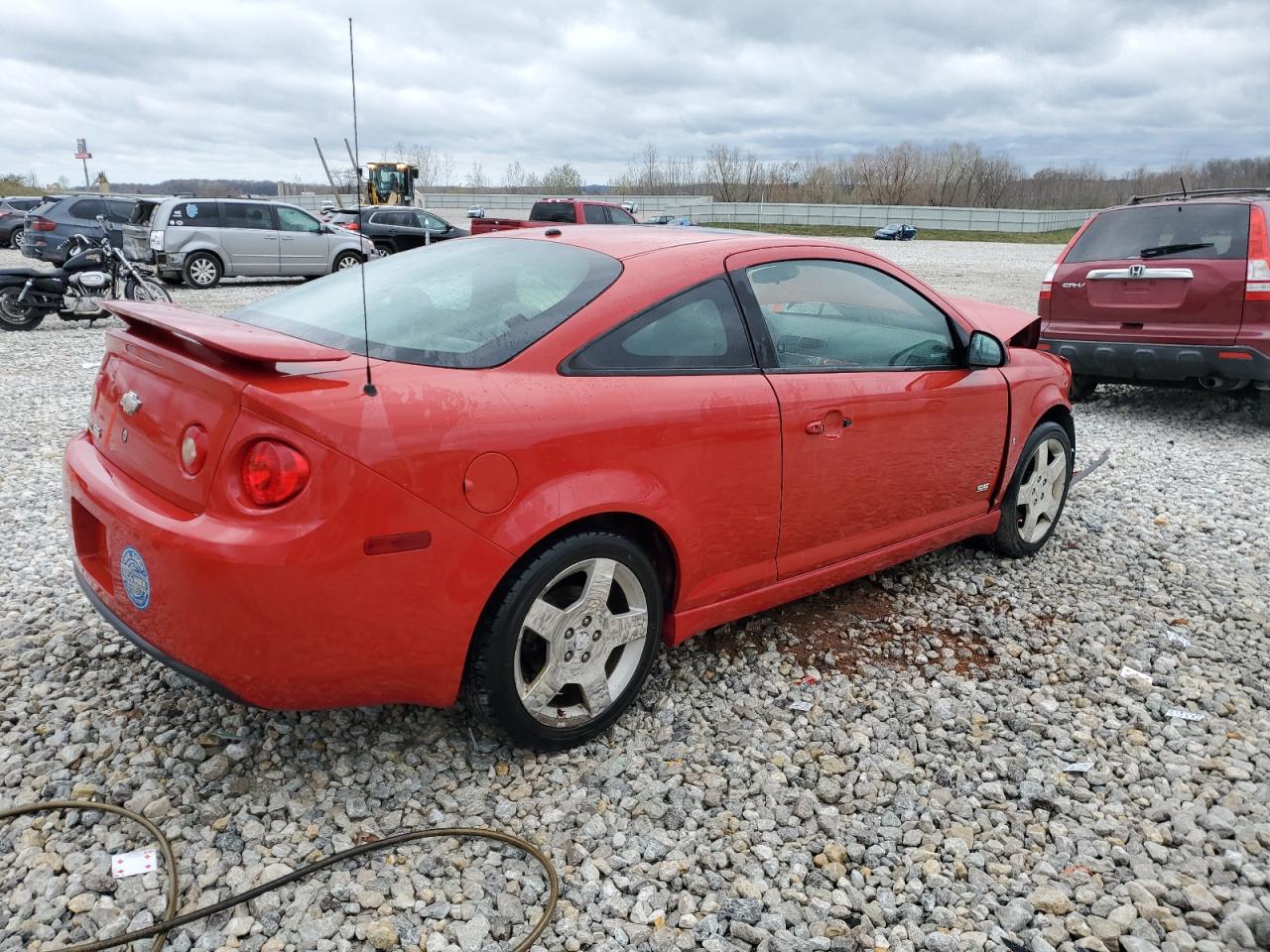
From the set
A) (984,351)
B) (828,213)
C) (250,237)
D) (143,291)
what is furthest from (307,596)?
(828,213)

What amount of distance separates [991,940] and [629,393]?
169cm

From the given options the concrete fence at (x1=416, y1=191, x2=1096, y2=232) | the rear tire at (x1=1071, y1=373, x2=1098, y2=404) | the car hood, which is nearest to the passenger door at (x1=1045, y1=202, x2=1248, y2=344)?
the rear tire at (x1=1071, y1=373, x2=1098, y2=404)

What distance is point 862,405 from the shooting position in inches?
132

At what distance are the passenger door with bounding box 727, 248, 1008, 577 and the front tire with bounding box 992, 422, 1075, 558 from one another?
34 centimetres

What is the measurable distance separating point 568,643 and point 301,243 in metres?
16.8

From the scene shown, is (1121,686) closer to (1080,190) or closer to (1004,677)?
(1004,677)

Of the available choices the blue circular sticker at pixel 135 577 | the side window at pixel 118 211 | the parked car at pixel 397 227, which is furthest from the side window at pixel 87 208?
→ the blue circular sticker at pixel 135 577

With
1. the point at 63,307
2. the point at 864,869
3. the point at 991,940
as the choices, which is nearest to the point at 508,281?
the point at 864,869

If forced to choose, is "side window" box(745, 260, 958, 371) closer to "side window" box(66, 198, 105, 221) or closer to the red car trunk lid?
the red car trunk lid

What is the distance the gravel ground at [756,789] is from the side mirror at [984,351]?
105 cm

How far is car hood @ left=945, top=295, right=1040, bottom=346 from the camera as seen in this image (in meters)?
4.47

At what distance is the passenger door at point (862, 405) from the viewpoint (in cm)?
318

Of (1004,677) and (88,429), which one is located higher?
(88,429)

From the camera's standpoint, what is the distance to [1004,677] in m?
3.47
